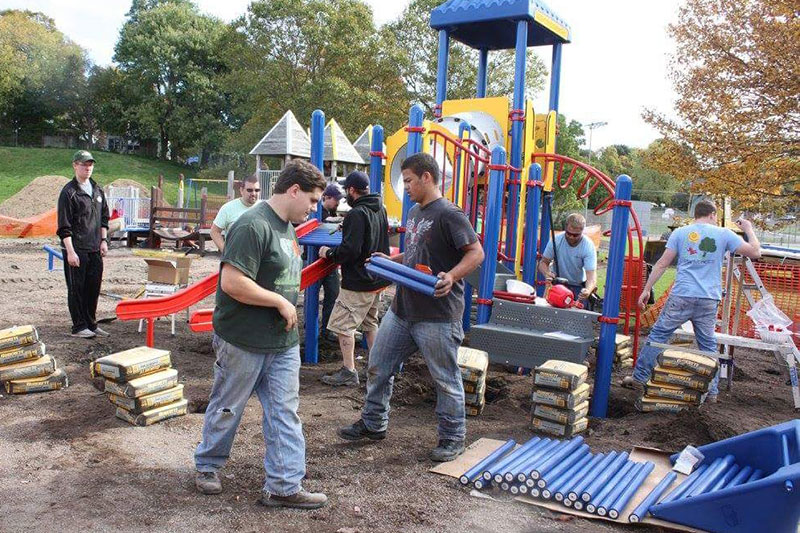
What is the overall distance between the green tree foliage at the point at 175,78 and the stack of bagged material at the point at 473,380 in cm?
4930

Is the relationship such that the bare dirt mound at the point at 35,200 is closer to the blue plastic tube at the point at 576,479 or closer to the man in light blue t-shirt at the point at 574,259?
the man in light blue t-shirt at the point at 574,259

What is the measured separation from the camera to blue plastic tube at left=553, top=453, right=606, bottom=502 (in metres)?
3.88

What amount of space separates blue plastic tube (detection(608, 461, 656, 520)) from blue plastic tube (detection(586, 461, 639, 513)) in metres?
0.05

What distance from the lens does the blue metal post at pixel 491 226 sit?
21.5 ft

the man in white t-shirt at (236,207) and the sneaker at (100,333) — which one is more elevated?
the man in white t-shirt at (236,207)

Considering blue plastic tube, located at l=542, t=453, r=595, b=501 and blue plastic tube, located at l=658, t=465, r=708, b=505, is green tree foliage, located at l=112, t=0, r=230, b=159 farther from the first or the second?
blue plastic tube, located at l=658, t=465, r=708, b=505

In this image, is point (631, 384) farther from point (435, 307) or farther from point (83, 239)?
point (83, 239)

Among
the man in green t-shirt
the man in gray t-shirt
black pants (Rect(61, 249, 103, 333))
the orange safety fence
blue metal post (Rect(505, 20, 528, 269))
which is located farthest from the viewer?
the orange safety fence

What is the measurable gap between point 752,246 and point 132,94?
57.1 meters

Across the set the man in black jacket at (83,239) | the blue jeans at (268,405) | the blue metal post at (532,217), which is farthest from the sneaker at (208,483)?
the blue metal post at (532,217)

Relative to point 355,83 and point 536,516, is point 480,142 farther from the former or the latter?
point 355,83

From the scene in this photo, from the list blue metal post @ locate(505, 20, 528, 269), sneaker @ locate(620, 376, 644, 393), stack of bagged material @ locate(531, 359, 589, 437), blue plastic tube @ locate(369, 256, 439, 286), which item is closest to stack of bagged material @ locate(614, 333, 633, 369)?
sneaker @ locate(620, 376, 644, 393)

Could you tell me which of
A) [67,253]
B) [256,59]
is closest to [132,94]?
[256,59]

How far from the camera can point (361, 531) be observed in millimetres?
3430
